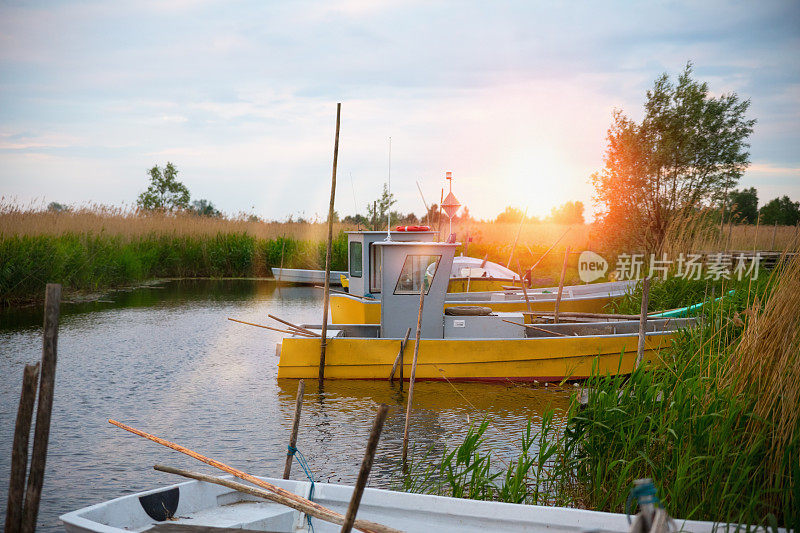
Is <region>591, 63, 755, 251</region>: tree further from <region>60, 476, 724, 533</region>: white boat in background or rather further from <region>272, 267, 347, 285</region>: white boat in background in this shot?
<region>60, 476, 724, 533</region>: white boat in background

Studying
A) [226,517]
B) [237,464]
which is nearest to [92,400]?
[237,464]

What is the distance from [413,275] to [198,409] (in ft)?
11.9

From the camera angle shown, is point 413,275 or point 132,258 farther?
point 132,258

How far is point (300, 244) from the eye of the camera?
2922 centimetres

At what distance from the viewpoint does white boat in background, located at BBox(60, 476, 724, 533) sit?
3881 millimetres

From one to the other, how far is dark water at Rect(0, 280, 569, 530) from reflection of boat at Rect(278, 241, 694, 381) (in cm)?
26

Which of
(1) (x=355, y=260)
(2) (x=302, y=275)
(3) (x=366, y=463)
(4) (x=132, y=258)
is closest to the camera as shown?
(3) (x=366, y=463)

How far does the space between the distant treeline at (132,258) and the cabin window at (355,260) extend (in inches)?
352

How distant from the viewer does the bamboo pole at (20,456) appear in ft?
11.8

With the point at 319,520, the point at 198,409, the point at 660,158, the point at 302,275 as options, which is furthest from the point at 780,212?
the point at 319,520

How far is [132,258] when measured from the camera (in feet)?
77.6

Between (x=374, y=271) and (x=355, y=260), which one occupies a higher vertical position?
(x=355, y=260)

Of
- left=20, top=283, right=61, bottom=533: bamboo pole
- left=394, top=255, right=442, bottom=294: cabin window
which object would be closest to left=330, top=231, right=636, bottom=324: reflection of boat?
left=394, top=255, right=442, bottom=294: cabin window

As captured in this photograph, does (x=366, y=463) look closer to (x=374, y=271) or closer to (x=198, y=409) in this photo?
(x=198, y=409)
